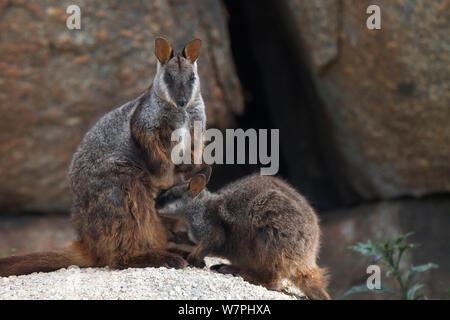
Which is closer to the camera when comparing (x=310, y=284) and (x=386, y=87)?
(x=310, y=284)

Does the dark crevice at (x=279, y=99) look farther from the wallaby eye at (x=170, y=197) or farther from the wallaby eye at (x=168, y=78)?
the wallaby eye at (x=168, y=78)

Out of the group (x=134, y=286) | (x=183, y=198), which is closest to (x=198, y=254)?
(x=183, y=198)

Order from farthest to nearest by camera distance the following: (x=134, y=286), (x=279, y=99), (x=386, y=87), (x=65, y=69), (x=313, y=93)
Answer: (x=279, y=99) < (x=313, y=93) < (x=65, y=69) < (x=386, y=87) < (x=134, y=286)

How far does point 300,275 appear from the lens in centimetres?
541

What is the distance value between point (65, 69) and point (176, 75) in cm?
380

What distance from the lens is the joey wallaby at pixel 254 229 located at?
530 cm

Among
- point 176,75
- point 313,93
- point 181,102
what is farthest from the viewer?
point 313,93

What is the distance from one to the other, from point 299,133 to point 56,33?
430 centimetres

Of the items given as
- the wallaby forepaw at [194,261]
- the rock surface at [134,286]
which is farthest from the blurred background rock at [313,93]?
the rock surface at [134,286]

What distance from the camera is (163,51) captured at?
5422 millimetres

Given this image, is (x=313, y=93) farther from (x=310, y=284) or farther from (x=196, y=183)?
(x=310, y=284)

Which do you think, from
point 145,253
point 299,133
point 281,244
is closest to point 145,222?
point 145,253

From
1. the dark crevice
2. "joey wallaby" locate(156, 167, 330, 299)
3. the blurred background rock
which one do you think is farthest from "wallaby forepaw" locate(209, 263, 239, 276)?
the dark crevice

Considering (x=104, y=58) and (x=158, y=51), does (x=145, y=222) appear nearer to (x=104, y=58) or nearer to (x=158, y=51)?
(x=158, y=51)
